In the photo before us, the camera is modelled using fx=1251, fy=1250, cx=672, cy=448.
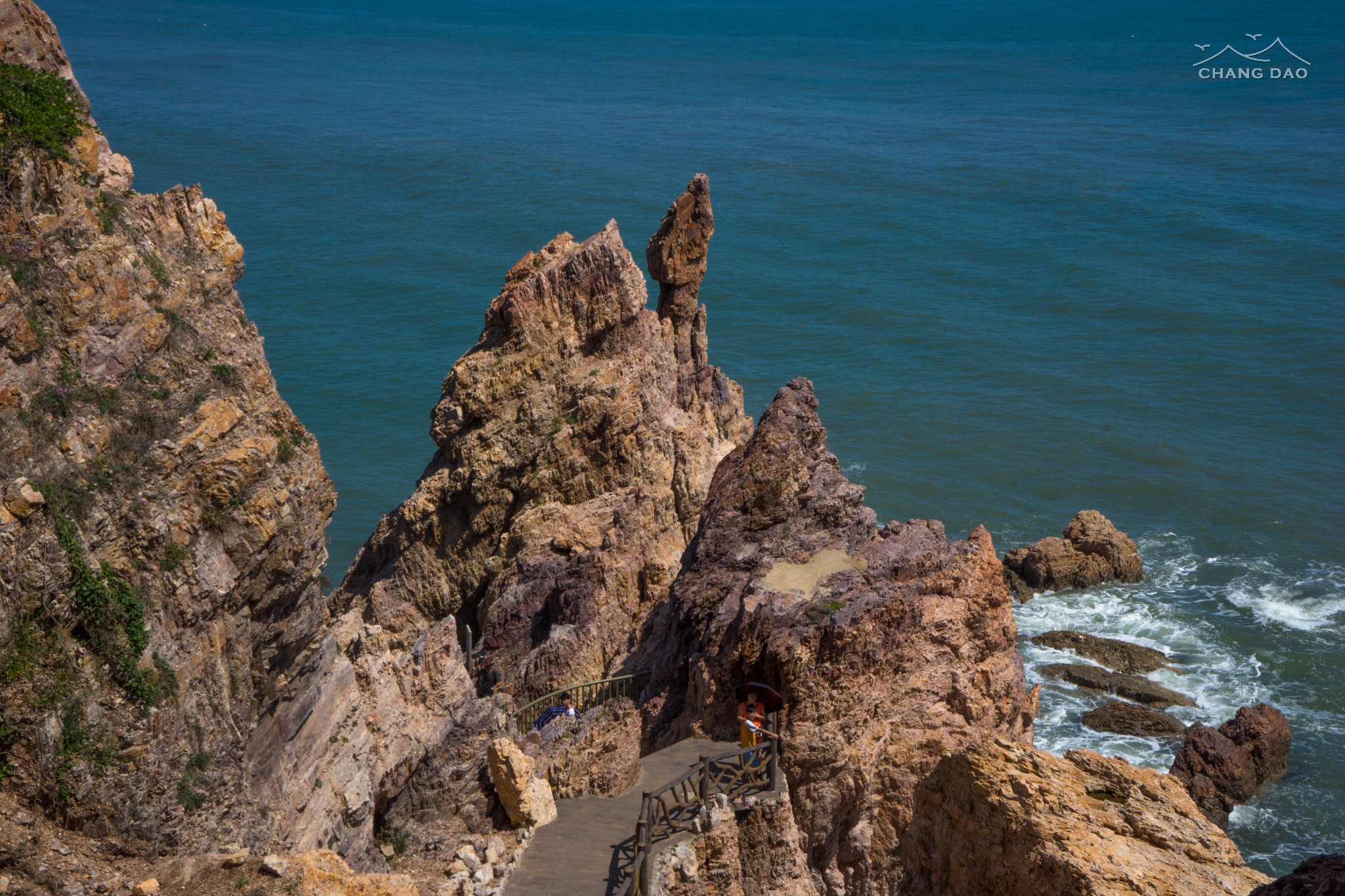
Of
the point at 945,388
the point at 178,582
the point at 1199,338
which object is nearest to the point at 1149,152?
the point at 1199,338

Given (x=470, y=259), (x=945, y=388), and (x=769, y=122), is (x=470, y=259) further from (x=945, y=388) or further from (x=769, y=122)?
(x=769, y=122)

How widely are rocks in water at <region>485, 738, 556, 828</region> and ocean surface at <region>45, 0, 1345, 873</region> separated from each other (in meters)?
20.8

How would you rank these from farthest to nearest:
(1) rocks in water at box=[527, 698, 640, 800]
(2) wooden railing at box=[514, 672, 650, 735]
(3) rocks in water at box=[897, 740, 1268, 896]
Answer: (2) wooden railing at box=[514, 672, 650, 735] → (1) rocks in water at box=[527, 698, 640, 800] → (3) rocks in water at box=[897, 740, 1268, 896]

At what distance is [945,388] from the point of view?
210 feet

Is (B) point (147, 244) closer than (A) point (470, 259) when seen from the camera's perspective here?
Yes

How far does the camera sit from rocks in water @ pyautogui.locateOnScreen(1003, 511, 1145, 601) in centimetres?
4506

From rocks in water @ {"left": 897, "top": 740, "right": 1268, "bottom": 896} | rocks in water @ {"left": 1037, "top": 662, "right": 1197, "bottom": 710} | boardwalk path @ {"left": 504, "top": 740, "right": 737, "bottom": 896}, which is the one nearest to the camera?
rocks in water @ {"left": 897, "top": 740, "right": 1268, "bottom": 896}

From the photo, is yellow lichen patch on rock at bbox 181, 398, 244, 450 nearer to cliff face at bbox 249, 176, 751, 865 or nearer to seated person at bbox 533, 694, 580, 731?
cliff face at bbox 249, 176, 751, 865

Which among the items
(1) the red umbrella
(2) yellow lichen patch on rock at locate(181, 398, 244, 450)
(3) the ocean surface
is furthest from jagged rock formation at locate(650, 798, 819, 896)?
(3) the ocean surface

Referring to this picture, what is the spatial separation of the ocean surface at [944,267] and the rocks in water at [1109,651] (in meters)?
0.99

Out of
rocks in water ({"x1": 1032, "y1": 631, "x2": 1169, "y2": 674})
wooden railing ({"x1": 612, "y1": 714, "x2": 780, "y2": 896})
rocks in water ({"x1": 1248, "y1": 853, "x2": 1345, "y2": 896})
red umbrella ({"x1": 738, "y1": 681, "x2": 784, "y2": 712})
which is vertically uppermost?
rocks in water ({"x1": 1248, "y1": 853, "x2": 1345, "y2": 896})

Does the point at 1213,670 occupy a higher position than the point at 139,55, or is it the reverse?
the point at 139,55

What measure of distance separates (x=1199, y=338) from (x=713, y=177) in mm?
40693

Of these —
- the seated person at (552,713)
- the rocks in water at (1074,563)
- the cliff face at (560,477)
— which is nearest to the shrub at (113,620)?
the cliff face at (560,477)
